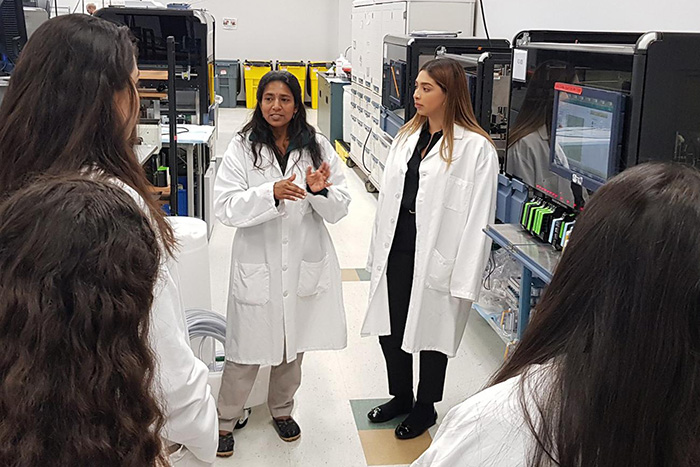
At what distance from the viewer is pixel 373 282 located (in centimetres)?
270

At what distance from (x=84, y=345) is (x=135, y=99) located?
2.58 ft

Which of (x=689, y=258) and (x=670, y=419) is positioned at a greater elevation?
(x=689, y=258)

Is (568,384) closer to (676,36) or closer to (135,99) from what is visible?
(135,99)

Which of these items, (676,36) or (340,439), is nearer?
(676,36)

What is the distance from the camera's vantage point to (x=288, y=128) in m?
2.57

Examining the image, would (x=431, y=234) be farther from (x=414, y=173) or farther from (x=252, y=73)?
(x=252, y=73)

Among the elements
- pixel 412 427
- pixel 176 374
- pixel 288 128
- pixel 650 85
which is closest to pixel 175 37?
pixel 288 128

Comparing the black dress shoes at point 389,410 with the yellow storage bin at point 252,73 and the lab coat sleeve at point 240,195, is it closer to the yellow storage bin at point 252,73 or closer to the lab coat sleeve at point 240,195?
the lab coat sleeve at point 240,195

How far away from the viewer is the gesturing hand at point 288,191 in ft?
7.78

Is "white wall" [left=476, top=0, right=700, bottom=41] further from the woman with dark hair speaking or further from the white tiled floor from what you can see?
the white tiled floor

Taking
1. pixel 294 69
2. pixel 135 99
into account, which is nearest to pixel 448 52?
pixel 135 99

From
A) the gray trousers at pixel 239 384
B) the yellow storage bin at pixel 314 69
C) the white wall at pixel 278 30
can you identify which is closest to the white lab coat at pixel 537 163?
the gray trousers at pixel 239 384

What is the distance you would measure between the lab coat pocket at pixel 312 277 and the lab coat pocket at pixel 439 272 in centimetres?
38

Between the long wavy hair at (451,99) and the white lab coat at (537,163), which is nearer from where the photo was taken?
the white lab coat at (537,163)
